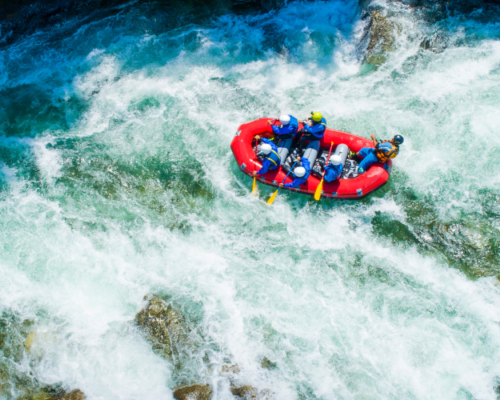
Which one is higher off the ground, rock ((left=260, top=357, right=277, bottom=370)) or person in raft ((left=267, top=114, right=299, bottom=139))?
person in raft ((left=267, top=114, right=299, bottom=139))

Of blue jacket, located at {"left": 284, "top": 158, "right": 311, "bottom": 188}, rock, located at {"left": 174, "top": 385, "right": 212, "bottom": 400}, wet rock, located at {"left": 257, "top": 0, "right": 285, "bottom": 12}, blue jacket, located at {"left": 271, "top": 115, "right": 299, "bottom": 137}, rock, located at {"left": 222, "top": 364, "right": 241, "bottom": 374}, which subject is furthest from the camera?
wet rock, located at {"left": 257, "top": 0, "right": 285, "bottom": 12}

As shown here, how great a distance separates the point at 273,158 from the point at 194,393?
5.11m

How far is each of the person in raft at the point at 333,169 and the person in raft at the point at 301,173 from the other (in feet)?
1.39

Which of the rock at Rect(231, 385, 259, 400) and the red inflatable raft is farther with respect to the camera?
the red inflatable raft

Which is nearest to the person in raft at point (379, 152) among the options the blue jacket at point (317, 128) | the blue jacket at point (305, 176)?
the blue jacket at point (317, 128)

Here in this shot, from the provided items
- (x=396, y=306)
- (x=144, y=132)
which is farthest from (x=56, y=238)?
(x=396, y=306)

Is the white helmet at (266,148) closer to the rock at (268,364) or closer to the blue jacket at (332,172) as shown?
the blue jacket at (332,172)

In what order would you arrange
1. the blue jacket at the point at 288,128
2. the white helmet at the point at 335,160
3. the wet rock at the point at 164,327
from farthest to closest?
the blue jacket at the point at 288,128
the white helmet at the point at 335,160
the wet rock at the point at 164,327

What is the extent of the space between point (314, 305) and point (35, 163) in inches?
312

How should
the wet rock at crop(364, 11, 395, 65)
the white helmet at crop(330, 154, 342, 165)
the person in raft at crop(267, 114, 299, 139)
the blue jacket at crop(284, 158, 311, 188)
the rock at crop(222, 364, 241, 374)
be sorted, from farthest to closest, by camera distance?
the wet rock at crop(364, 11, 395, 65), the person in raft at crop(267, 114, 299, 139), the blue jacket at crop(284, 158, 311, 188), the white helmet at crop(330, 154, 342, 165), the rock at crop(222, 364, 241, 374)

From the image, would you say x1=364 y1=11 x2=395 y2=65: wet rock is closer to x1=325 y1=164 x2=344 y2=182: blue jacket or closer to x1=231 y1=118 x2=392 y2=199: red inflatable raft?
x1=231 y1=118 x2=392 y2=199: red inflatable raft

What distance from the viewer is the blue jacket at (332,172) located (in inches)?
299


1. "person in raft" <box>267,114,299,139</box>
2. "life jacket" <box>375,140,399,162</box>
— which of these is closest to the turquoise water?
"life jacket" <box>375,140,399,162</box>

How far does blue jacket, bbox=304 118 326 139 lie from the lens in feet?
26.3
